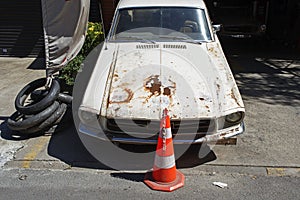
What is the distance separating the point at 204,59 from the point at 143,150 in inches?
61.7

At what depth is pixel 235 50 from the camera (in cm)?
1058

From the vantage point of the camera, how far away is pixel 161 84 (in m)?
4.04

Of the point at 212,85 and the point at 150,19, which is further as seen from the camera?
the point at 150,19

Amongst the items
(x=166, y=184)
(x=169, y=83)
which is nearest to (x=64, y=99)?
(x=169, y=83)

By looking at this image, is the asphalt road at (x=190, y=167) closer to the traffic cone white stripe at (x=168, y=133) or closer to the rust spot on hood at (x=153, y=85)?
the traffic cone white stripe at (x=168, y=133)

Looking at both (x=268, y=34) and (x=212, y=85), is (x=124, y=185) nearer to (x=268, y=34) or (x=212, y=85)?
(x=212, y=85)

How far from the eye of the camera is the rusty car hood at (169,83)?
12.2ft

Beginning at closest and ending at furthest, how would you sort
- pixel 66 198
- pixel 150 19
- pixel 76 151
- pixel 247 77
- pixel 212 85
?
pixel 66 198 < pixel 212 85 < pixel 76 151 < pixel 150 19 < pixel 247 77

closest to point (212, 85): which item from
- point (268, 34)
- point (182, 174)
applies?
point (182, 174)

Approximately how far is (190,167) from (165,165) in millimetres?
573

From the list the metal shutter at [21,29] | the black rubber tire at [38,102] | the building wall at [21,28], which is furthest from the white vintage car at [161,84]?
the metal shutter at [21,29]

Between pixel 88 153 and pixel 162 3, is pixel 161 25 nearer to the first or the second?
pixel 162 3

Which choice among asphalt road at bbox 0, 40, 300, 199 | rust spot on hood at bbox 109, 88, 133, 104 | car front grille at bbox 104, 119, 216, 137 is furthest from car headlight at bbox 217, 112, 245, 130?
rust spot on hood at bbox 109, 88, 133, 104

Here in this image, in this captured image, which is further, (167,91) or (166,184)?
(167,91)
